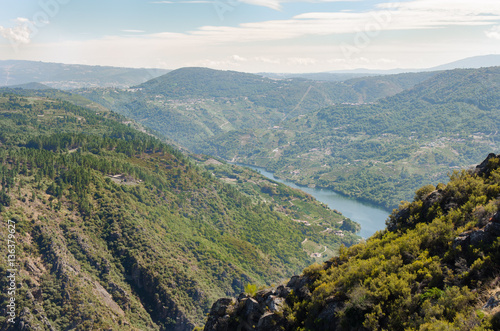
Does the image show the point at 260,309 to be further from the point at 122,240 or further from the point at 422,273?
the point at 122,240

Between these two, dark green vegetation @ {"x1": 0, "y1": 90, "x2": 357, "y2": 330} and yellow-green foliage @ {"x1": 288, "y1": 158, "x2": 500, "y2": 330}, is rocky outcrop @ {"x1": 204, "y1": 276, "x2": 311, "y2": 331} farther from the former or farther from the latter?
dark green vegetation @ {"x1": 0, "y1": 90, "x2": 357, "y2": 330}

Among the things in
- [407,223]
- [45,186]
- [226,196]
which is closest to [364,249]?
[407,223]

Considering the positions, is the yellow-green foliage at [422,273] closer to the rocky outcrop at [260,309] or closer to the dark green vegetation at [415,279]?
the dark green vegetation at [415,279]

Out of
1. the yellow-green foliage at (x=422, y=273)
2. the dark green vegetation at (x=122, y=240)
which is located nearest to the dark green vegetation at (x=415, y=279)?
the yellow-green foliage at (x=422, y=273)

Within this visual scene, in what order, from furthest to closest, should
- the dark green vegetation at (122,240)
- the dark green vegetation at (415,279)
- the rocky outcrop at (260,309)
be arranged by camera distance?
the dark green vegetation at (122,240), the rocky outcrop at (260,309), the dark green vegetation at (415,279)

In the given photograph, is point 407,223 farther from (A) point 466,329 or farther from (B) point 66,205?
(B) point 66,205

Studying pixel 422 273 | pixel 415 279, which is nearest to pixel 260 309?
pixel 415 279

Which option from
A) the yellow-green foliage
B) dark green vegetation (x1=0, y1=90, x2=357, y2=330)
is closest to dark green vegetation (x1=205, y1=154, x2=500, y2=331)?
the yellow-green foliage
